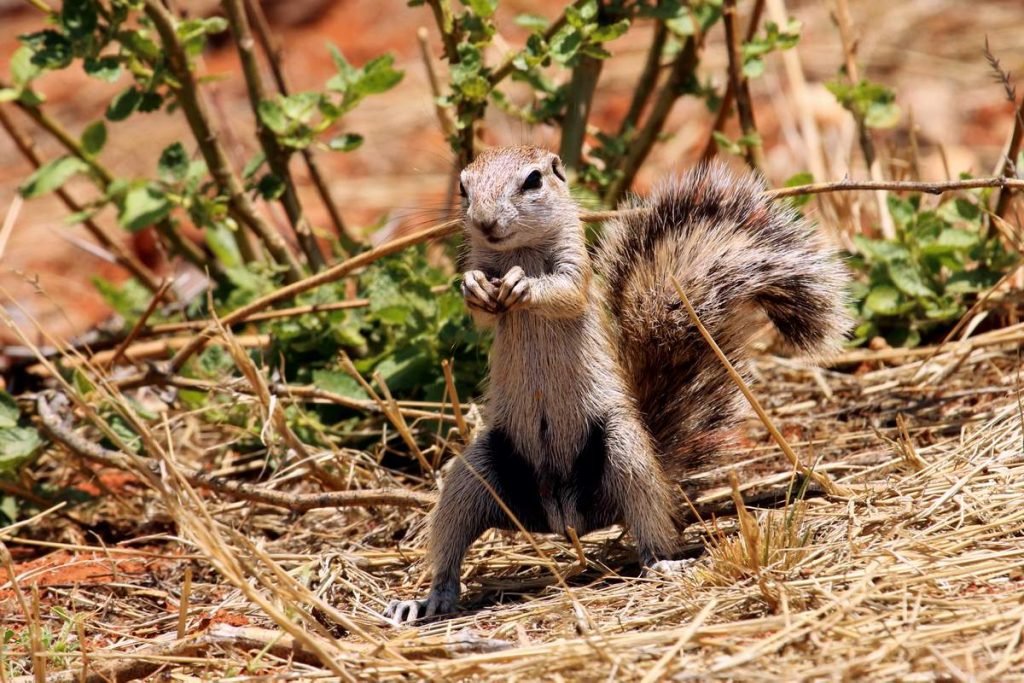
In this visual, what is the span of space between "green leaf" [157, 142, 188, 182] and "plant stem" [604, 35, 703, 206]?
6.04 ft

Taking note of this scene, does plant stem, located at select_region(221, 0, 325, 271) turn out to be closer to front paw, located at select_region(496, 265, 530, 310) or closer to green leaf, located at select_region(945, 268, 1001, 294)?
front paw, located at select_region(496, 265, 530, 310)

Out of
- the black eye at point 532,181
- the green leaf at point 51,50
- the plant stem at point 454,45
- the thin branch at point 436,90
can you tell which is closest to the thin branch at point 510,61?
the plant stem at point 454,45

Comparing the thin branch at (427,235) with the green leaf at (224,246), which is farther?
the green leaf at (224,246)

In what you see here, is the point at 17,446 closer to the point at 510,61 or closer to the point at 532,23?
the point at 510,61

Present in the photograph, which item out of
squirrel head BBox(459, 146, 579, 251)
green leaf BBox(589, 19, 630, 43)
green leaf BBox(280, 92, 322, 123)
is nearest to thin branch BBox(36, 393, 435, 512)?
squirrel head BBox(459, 146, 579, 251)

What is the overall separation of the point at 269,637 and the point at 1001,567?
1.93m

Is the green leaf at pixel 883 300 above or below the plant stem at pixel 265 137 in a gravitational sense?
below

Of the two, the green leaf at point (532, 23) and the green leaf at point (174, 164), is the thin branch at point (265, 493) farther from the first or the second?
the green leaf at point (532, 23)

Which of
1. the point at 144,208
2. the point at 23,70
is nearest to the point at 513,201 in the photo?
the point at 144,208

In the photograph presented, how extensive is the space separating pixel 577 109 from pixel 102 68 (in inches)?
78.7

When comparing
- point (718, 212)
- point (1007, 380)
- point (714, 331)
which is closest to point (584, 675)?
point (714, 331)

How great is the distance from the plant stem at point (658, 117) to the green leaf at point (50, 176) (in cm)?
231

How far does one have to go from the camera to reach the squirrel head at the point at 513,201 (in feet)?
12.2

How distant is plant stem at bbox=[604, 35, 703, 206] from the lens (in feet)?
18.0
